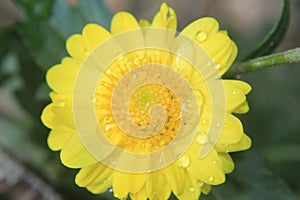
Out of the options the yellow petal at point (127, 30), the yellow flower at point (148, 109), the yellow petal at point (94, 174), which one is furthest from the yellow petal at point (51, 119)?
the yellow petal at point (127, 30)

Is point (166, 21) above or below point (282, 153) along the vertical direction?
above

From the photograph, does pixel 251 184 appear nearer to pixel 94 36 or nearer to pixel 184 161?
pixel 184 161

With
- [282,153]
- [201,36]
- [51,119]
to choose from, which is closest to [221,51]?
[201,36]

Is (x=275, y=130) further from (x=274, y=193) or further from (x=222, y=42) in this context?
(x=222, y=42)

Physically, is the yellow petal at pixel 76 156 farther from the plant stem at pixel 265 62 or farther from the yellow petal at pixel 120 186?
the plant stem at pixel 265 62

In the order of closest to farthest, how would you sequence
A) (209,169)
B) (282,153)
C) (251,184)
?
(209,169) → (251,184) → (282,153)

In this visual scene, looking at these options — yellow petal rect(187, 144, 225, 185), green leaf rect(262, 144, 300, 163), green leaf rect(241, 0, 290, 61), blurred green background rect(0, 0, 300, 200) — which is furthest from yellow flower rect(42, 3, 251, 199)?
green leaf rect(262, 144, 300, 163)
